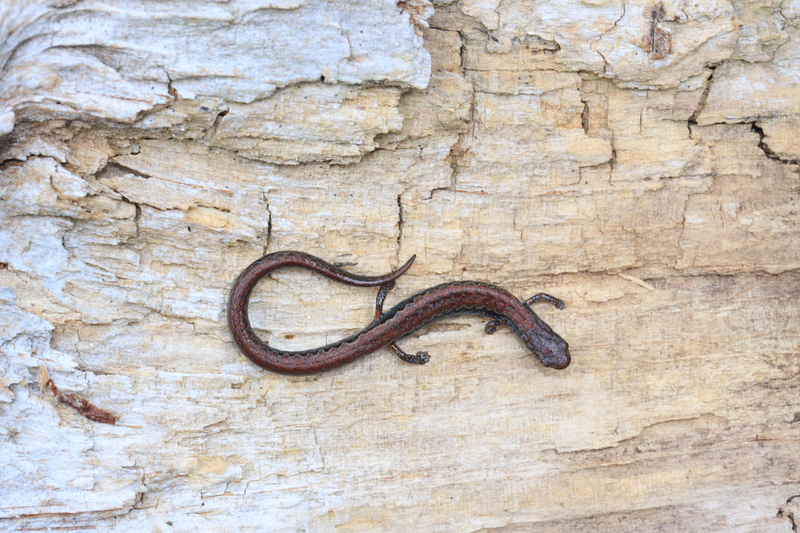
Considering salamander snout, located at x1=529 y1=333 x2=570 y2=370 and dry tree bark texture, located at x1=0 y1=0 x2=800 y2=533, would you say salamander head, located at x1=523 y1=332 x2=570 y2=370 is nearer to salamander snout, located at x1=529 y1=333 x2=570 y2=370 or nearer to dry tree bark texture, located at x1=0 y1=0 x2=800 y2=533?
salamander snout, located at x1=529 y1=333 x2=570 y2=370

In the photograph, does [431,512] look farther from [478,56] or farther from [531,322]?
[478,56]

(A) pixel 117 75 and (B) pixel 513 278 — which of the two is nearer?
(A) pixel 117 75

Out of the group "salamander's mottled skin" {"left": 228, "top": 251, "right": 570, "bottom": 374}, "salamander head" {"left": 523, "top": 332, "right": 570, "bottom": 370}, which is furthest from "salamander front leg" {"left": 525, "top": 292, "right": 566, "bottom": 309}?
"salamander head" {"left": 523, "top": 332, "right": 570, "bottom": 370}

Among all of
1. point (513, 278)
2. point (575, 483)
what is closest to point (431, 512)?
point (575, 483)

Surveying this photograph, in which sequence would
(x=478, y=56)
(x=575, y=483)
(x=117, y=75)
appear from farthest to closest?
1. (x=575, y=483)
2. (x=478, y=56)
3. (x=117, y=75)

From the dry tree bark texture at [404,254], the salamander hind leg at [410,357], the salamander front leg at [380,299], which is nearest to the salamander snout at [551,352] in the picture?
the dry tree bark texture at [404,254]

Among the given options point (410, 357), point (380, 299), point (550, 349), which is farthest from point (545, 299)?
point (380, 299)

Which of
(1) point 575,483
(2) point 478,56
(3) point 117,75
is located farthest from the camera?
(1) point 575,483

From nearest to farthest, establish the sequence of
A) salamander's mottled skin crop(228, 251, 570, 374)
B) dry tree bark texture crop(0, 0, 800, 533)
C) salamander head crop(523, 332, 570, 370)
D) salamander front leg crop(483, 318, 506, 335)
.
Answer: dry tree bark texture crop(0, 0, 800, 533) → salamander's mottled skin crop(228, 251, 570, 374) → salamander head crop(523, 332, 570, 370) → salamander front leg crop(483, 318, 506, 335)
